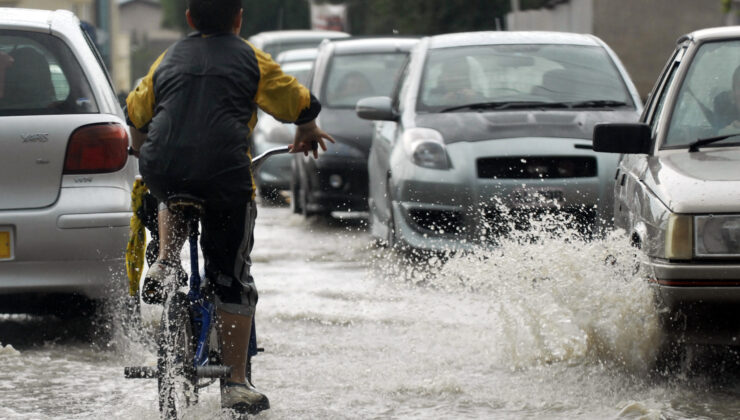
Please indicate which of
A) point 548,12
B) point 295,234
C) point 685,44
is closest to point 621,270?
point 685,44

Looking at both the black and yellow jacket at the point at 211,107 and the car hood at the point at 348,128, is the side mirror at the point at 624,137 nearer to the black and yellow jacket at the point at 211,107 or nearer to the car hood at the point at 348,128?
the black and yellow jacket at the point at 211,107

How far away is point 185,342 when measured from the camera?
5.38 metres

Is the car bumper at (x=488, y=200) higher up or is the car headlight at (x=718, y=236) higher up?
the car headlight at (x=718, y=236)

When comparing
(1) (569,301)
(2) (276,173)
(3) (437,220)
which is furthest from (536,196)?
(2) (276,173)

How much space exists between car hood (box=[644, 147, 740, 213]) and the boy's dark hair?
1.84 m

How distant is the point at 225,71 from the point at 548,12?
34300mm

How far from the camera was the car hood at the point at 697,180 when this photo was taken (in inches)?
234

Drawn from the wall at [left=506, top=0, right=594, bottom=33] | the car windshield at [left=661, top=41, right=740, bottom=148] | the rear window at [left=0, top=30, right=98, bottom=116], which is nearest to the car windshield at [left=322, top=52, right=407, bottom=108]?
the rear window at [left=0, top=30, right=98, bottom=116]

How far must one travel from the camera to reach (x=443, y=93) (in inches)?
428

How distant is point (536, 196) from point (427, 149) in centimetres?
83

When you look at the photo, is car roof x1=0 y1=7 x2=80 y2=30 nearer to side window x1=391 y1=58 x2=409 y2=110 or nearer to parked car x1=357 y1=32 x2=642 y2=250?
parked car x1=357 y1=32 x2=642 y2=250

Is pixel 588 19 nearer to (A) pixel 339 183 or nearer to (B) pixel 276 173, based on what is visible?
(B) pixel 276 173

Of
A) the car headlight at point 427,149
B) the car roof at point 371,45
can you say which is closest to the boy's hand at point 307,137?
the car headlight at point 427,149

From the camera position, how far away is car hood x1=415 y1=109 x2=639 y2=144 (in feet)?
33.2
